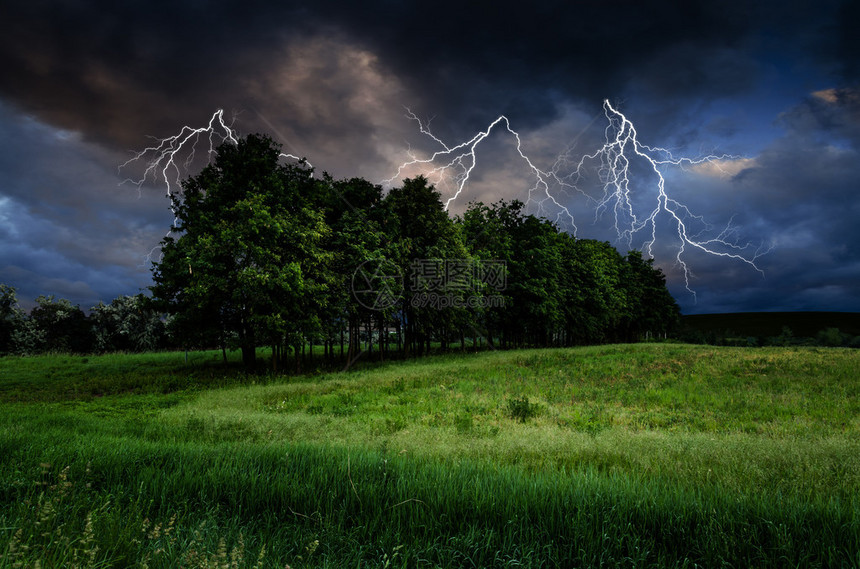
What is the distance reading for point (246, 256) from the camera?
65.9 ft

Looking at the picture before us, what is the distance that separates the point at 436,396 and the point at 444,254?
17.0 meters

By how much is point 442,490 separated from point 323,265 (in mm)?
20612

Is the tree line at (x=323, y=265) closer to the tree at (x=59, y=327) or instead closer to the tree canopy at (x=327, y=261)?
the tree canopy at (x=327, y=261)

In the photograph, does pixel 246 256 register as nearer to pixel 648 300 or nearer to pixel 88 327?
pixel 88 327

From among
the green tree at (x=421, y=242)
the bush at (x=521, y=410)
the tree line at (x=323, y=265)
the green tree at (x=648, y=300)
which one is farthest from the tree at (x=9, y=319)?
the green tree at (x=648, y=300)

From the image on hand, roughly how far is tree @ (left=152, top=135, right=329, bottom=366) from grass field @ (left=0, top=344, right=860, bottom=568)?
9281 mm

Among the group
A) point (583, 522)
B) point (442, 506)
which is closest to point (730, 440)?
point (583, 522)

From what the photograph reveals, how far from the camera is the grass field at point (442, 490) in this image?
2.57 metres

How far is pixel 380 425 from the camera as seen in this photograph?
9266mm

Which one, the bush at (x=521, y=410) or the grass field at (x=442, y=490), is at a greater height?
the grass field at (x=442, y=490)

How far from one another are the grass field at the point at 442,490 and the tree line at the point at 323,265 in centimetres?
1012

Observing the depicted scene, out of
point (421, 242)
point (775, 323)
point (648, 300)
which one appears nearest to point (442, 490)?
point (421, 242)

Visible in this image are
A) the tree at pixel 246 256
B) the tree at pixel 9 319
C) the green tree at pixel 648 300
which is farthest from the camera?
the green tree at pixel 648 300

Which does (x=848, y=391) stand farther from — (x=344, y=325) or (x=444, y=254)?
(x=344, y=325)
